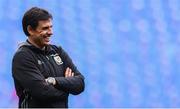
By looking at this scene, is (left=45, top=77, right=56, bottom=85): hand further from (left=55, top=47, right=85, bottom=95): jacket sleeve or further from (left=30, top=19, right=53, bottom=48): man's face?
(left=30, top=19, right=53, bottom=48): man's face

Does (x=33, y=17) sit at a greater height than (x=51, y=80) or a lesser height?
greater

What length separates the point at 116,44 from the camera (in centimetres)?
604

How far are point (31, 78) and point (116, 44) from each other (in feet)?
8.64

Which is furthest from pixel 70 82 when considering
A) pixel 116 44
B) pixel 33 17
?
pixel 116 44

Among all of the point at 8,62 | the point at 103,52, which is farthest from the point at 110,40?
the point at 8,62

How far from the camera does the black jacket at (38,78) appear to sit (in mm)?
3496

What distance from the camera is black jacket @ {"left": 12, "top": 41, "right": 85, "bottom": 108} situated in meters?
3.50

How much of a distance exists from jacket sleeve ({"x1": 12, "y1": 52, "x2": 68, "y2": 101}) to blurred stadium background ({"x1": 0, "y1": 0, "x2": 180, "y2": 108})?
2367 mm

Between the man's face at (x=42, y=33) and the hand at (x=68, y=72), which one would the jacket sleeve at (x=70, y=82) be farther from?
the man's face at (x=42, y=33)

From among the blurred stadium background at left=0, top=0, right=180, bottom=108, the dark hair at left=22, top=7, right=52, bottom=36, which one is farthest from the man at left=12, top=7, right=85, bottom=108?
the blurred stadium background at left=0, top=0, right=180, bottom=108

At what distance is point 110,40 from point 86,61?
0.34 meters

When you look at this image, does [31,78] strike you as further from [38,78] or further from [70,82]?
[70,82]

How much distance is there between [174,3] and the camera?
20.3 feet

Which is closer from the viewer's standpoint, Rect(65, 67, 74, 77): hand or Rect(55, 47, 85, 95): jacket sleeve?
Rect(55, 47, 85, 95): jacket sleeve
